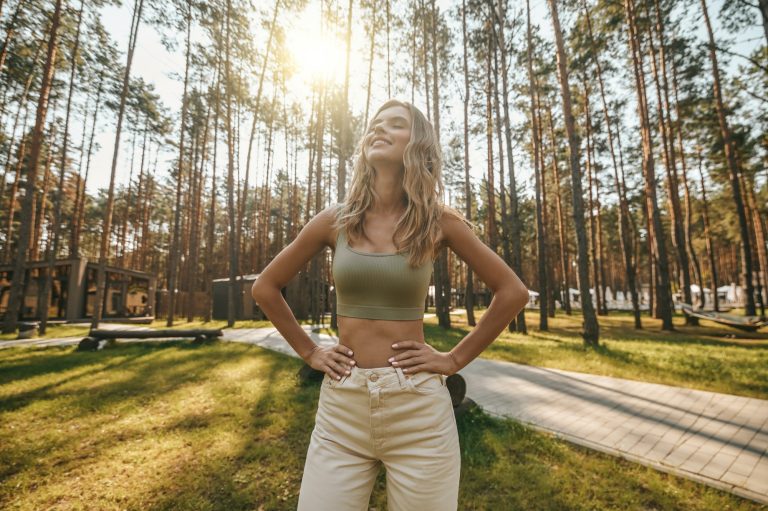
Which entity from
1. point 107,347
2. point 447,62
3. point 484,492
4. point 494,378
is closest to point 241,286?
point 107,347

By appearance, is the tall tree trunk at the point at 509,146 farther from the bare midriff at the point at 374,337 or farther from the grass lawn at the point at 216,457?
the bare midriff at the point at 374,337

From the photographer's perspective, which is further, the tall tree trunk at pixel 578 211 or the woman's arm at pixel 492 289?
the tall tree trunk at pixel 578 211

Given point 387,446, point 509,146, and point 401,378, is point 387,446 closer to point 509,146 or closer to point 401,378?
point 401,378

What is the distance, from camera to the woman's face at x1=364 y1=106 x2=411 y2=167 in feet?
6.21

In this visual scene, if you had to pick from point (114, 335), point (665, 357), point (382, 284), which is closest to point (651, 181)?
point (665, 357)

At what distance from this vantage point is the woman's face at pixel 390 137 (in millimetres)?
1894

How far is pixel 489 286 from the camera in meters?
1.67

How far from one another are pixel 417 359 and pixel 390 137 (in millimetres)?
1192

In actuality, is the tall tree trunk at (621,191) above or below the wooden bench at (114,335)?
above

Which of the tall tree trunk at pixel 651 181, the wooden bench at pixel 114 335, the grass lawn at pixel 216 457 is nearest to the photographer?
the grass lawn at pixel 216 457

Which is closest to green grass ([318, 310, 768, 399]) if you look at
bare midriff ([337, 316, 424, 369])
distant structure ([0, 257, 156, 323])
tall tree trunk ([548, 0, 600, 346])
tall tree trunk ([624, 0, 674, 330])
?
tall tree trunk ([548, 0, 600, 346])

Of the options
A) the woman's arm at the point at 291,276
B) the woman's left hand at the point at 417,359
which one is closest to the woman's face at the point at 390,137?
the woman's arm at the point at 291,276

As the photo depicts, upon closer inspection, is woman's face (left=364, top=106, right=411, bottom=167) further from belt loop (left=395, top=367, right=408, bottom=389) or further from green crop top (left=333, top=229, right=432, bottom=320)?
belt loop (left=395, top=367, right=408, bottom=389)

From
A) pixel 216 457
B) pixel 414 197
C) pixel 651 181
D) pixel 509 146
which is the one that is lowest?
pixel 216 457
